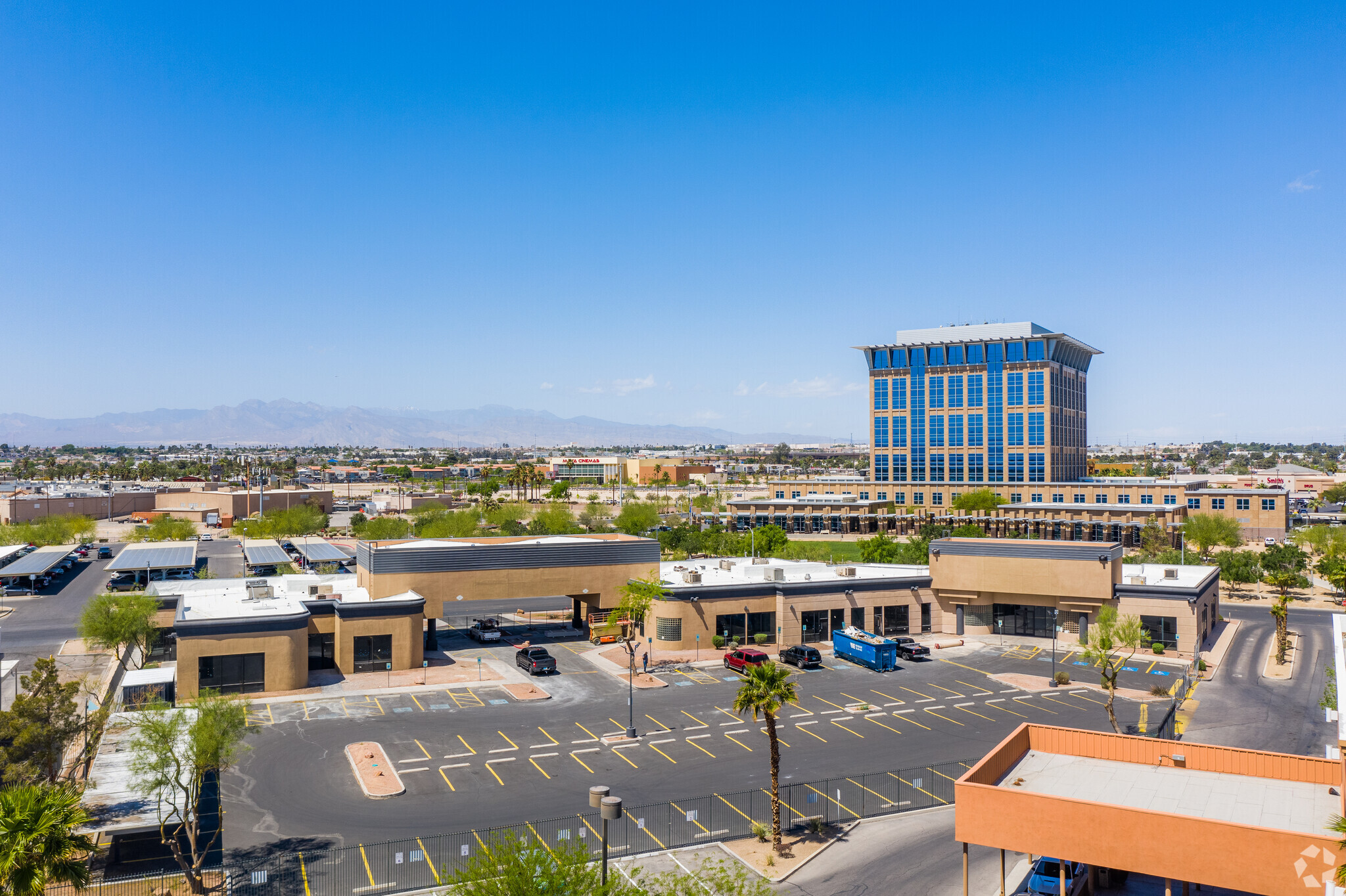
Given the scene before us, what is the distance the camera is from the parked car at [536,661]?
5084 centimetres

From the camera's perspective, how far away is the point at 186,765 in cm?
2561

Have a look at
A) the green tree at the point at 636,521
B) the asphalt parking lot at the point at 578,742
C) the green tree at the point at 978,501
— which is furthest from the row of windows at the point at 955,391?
the asphalt parking lot at the point at 578,742

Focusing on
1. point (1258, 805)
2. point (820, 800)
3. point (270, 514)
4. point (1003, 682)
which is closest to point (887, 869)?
point (820, 800)

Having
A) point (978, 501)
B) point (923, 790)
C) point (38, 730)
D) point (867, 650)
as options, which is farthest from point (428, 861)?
point (978, 501)

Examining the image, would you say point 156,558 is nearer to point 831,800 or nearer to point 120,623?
point 120,623

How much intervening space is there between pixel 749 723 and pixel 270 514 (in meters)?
119

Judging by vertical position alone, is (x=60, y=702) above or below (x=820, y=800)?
above

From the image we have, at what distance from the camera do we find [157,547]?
97938 mm

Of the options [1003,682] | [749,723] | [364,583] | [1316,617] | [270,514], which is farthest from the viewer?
[270,514]

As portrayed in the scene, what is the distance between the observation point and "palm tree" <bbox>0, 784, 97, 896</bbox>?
59.1 ft

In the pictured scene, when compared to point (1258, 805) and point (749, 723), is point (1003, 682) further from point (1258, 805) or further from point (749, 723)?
point (1258, 805)

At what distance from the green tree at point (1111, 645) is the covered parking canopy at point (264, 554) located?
7492 cm

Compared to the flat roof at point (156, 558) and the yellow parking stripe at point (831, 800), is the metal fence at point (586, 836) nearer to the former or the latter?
the yellow parking stripe at point (831, 800)

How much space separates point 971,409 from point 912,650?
96692 millimetres
